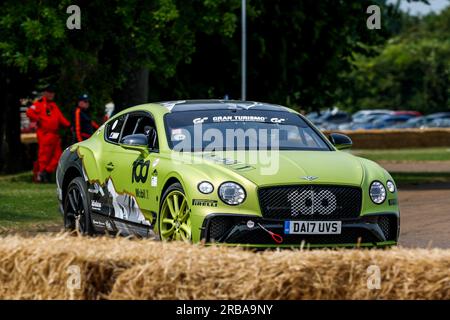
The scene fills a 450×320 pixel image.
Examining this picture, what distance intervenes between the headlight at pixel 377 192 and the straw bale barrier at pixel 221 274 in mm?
3143

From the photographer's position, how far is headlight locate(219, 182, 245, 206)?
11500 millimetres

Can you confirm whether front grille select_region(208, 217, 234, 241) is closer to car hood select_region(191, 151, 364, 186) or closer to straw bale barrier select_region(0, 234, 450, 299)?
car hood select_region(191, 151, 364, 186)

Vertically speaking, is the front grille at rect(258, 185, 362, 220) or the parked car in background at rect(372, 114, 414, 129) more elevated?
the front grille at rect(258, 185, 362, 220)

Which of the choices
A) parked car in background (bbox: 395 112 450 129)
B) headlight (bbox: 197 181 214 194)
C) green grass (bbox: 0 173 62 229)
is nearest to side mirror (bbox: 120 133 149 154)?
headlight (bbox: 197 181 214 194)

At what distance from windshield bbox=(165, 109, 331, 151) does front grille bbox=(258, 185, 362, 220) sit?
4.02ft

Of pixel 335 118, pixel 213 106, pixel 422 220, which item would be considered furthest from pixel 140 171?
pixel 335 118

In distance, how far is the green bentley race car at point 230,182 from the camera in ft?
37.8

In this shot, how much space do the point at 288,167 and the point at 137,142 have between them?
6.15ft

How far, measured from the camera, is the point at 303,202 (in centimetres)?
1156

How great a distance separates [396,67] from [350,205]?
96.8m

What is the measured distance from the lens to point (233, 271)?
8305 millimetres

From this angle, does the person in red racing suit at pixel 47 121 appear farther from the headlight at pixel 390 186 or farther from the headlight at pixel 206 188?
the headlight at pixel 206 188
